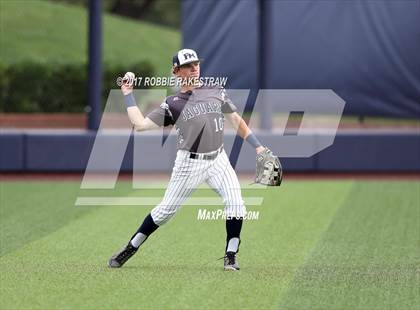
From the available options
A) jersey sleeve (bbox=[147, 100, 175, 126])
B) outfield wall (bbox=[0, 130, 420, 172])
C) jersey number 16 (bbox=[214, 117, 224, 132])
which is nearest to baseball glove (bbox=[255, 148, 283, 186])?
jersey number 16 (bbox=[214, 117, 224, 132])

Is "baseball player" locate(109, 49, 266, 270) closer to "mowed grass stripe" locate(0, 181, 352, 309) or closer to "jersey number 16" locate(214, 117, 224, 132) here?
"jersey number 16" locate(214, 117, 224, 132)

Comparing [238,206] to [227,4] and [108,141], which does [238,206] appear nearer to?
[108,141]

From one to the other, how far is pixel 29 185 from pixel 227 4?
18.0 ft

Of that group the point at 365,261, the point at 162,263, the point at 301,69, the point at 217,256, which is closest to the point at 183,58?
the point at 162,263

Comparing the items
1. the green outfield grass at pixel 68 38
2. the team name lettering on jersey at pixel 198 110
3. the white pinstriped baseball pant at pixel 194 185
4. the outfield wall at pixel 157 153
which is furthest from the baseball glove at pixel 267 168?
the green outfield grass at pixel 68 38

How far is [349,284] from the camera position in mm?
8453

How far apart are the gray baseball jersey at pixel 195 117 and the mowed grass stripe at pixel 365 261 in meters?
1.40

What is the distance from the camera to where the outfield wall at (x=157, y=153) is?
1766cm

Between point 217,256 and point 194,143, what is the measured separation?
4.68 ft

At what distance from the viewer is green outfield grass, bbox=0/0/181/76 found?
3058 cm

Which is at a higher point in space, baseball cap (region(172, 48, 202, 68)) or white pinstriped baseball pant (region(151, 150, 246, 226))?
baseball cap (region(172, 48, 202, 68))

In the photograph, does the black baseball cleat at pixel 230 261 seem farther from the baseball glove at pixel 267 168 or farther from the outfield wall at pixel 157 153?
the outfield wall at pixel 157 153

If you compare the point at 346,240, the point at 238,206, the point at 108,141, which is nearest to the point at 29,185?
the point at 108,141

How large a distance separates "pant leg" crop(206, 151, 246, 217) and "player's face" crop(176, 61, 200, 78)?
2.53 ft
